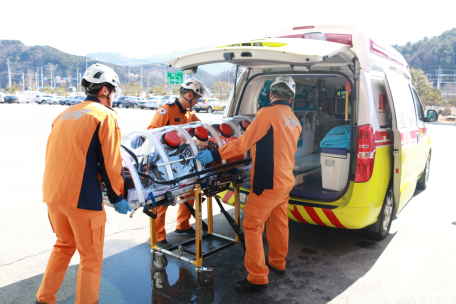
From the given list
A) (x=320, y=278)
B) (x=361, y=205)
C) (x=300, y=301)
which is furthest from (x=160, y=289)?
(x=361, y=205)

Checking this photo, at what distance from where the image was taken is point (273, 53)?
3229 millimetres

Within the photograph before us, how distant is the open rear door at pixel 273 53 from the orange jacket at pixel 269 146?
1.47 ft

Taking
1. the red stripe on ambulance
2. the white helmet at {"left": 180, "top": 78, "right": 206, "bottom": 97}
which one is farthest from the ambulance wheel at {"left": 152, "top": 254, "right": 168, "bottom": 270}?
the white helmet at {"left": 180, "top": 78, "right": 206, "bottom": 97}

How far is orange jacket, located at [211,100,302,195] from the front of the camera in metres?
3.25

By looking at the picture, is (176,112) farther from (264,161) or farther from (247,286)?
(247,286)

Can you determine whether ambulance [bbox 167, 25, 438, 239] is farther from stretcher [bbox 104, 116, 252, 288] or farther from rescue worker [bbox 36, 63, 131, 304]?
rescue worker [bbox 36, 63, 131, 304]

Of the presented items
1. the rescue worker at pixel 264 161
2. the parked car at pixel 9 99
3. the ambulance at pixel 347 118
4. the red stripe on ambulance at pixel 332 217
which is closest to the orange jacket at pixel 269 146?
the rescue worker at pixel 264 161

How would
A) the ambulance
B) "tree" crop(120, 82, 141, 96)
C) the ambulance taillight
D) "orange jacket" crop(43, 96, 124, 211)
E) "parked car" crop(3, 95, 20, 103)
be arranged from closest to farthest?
"orange jacket" crop(43, 96, 124, 211) → the ambulance → the ambulance taillight → "parked car" crop(3, 95, 20, 103) → "tree" crop(120, 82, 141, 96)

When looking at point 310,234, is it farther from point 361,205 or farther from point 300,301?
point 300,301

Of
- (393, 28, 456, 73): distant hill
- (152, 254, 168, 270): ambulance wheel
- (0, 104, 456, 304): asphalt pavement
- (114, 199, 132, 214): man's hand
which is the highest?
(393, 28, 456, 73): distant hill

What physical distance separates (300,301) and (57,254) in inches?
79.6

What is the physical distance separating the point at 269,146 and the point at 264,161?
0.14 m

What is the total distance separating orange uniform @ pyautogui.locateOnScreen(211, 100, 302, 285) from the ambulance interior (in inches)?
31.0

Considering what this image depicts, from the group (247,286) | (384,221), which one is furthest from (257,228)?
(384,221)
